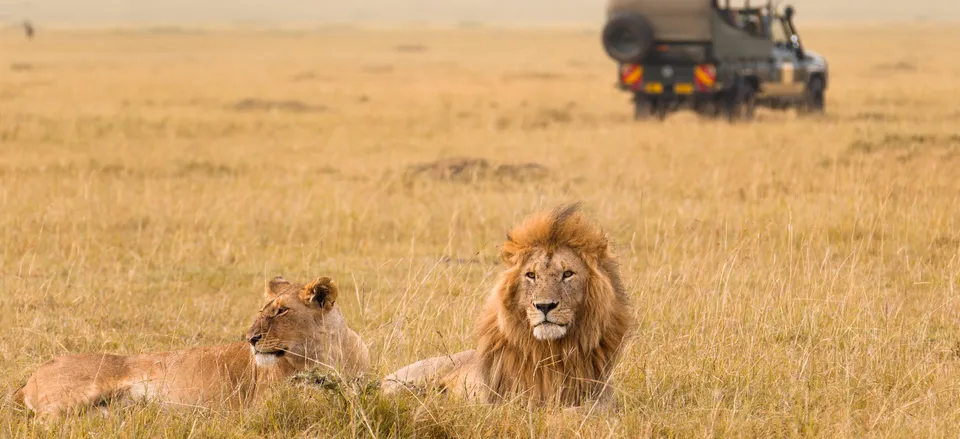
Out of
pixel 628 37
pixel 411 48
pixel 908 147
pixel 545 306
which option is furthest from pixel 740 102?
pixel 411 48

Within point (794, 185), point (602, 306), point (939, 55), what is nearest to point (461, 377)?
point (602, 306)

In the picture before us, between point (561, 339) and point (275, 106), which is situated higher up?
point (561, 339)

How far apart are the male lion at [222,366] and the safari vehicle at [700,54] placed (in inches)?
648

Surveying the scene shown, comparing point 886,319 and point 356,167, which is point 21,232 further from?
point 886,319

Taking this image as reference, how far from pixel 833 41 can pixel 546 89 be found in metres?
54.4

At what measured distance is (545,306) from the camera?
15.1 feet

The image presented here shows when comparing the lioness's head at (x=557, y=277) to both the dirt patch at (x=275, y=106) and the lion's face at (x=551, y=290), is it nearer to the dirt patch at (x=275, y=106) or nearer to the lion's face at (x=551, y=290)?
the lion's face at (x=551, y=290)

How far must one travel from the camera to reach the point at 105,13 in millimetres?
199875

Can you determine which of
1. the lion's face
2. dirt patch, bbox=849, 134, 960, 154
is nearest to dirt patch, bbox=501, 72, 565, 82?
dirt patch, bbox=849, 134, 960, 154

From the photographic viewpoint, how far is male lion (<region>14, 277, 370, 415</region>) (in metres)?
5.03

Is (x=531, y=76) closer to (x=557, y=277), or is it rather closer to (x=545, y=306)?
(x=557, y=277)

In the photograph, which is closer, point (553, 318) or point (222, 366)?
point (553, 318)

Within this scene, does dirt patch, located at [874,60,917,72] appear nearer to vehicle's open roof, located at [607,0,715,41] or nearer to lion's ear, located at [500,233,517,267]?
vehicle's open roof, located at [607,0,715,41]

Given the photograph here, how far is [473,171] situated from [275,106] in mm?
13268
